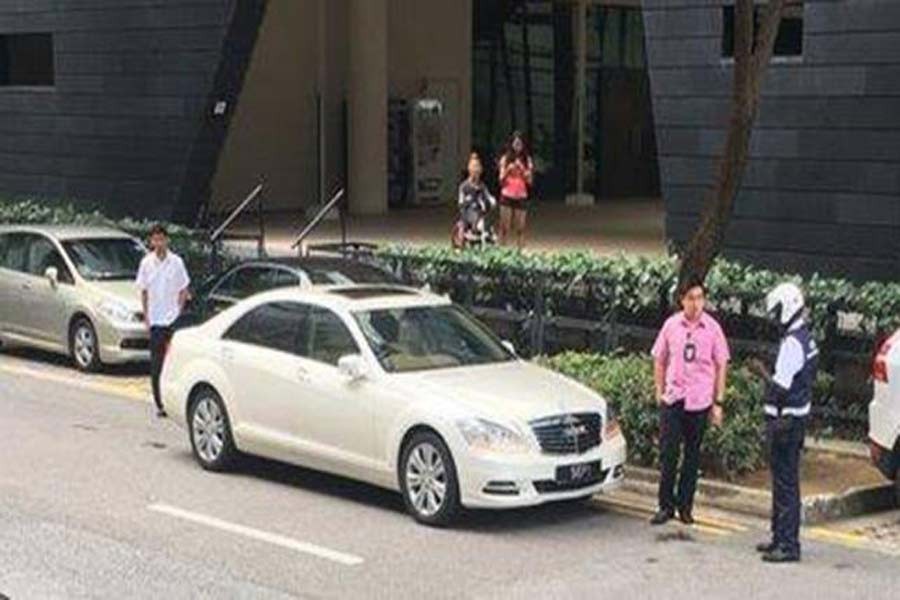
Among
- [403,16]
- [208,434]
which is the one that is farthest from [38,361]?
[403,16]

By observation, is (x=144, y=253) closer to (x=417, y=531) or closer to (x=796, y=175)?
(x=796, y=175)

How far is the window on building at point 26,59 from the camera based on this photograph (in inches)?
1148

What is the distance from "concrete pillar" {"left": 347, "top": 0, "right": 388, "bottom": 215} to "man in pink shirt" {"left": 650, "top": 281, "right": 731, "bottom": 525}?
2200cm

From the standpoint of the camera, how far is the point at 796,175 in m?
18.0

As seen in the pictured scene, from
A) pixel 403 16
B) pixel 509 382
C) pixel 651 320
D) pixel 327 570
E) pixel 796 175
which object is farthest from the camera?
pixel 403 16

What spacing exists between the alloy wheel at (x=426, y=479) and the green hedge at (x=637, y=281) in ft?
15.0

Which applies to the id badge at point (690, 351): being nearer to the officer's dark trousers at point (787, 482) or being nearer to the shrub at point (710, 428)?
the officer's dark trousers at point (787, 482)

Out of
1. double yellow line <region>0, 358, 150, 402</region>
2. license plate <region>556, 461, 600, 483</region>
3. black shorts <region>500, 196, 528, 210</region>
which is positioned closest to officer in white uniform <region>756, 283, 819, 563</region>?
license plate <region>556, 461, 600, 483</region>

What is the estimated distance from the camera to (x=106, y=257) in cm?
1859

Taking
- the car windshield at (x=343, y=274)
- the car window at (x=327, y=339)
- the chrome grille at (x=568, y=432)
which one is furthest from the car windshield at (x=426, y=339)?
the car windshield at (x=343, y=274)

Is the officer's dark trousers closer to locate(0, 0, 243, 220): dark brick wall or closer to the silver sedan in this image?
the silver sedan

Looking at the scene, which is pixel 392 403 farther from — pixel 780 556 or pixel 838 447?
pixel 838 447

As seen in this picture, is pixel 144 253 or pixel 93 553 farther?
pixel 144 253

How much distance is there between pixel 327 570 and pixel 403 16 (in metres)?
27.1
